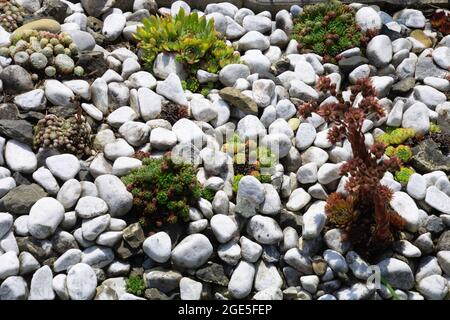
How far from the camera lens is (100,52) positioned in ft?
22.0

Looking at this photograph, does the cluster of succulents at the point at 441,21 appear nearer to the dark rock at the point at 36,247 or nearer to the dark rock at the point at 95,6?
the dark rock at the point at 95,6

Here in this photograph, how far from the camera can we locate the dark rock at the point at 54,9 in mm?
6992

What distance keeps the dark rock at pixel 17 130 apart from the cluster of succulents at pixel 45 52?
2.47 ft

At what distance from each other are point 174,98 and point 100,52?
1021 millimetres

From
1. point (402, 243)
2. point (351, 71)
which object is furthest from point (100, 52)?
point (402, 243)

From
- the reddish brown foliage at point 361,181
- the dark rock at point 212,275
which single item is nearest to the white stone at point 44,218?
the dark rock at point 212,275

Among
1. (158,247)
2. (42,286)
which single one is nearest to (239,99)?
(158,247)

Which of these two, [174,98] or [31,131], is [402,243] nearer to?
[174,98]

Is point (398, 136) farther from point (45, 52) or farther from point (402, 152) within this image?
point (45, 52)

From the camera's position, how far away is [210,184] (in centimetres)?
578

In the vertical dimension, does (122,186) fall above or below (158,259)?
above

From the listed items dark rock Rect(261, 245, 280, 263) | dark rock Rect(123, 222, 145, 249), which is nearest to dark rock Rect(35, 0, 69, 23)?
dark rock Rect(123, 222, 145, 249)
